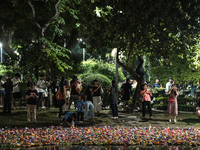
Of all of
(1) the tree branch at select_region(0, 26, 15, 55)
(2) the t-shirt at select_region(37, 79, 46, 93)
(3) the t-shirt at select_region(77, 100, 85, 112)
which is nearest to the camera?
(3) the t-shirt at select_region(77, 100, 85, 112)

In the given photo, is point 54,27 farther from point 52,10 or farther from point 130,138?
point 130,138

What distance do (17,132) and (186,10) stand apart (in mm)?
11552

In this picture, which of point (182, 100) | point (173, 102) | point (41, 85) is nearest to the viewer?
point (173, 102)

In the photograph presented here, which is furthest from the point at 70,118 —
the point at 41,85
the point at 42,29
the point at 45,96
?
the point at 42,29

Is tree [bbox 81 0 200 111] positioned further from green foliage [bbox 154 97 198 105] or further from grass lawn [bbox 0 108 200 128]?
grass lawn [bbox 0 108 200 128]

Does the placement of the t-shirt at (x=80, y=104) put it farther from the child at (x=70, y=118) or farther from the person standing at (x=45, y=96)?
the person standing at (x=45, y=96)

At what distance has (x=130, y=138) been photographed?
1034 cm

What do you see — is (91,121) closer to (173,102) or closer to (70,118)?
(70,118)

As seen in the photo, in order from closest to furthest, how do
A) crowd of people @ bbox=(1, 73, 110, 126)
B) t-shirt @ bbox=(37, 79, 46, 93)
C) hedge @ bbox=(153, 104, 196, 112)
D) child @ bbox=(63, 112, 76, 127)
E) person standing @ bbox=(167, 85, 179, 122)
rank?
child @ bbox=(63, 112, 76, 127), crowd of people @ bbox=(1, 73, 110, 126), person standing @ bbox=(167, 85, 179, 122), t-shirt @ bbox=(37, 79, 46, 93), hedge @ bbox=(153, 104, 196, 112)

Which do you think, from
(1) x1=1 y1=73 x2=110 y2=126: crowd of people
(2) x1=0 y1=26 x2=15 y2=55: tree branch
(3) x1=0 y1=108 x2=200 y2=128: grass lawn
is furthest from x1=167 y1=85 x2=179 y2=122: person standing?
(2) x1=0 y1=26 x2=15 y2=55: tree branch

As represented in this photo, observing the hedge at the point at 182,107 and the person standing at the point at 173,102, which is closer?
the person standing at the point at 173,102

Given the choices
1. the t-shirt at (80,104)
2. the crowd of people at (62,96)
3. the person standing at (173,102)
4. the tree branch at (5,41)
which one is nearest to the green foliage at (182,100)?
the person standing at (173,102)

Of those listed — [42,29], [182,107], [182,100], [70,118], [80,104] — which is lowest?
[70,118]

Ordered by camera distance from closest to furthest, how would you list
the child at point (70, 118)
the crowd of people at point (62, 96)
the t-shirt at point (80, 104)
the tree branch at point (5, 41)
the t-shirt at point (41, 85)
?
1. the child at point (70, 118)
2. the crowd of people at point (62, 96)
3. the t-shirt at point (80, 104)
4. the t-shirt at point (41, 85)
5. the tree branch at point (5, 41)
